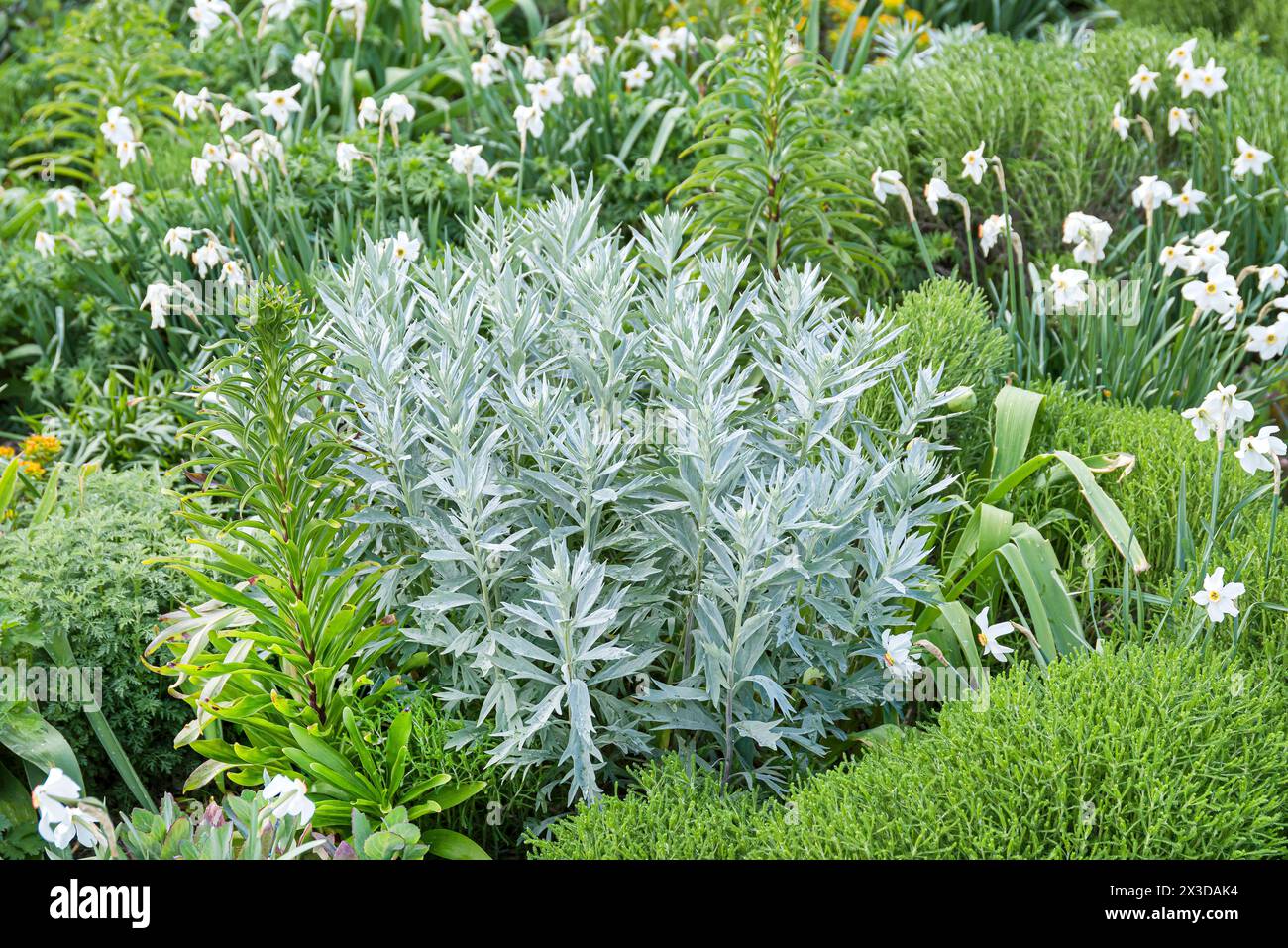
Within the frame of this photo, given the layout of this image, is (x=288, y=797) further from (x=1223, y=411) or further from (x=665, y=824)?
(x=1223, y=411)

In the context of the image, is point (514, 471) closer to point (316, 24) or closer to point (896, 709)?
point (896, 709)

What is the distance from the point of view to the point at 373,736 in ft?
8.00

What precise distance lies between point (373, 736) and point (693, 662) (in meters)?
0.69

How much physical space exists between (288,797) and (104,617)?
0.93 metres

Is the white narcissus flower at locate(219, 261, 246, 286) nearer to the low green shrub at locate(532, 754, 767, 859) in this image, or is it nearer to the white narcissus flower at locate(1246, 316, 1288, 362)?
the low green shrub at locate(532, 754, 767, 859)

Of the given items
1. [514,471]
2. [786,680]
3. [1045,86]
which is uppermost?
[1045,86]

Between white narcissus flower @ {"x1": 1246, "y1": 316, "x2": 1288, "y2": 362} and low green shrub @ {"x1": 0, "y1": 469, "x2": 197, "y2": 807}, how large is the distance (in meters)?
2.81

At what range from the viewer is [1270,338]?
305 centimetres

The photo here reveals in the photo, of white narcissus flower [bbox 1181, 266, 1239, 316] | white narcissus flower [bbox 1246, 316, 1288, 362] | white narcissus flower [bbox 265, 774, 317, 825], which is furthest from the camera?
white narcissus flower [bbox 1181, 266, 1239, 316]

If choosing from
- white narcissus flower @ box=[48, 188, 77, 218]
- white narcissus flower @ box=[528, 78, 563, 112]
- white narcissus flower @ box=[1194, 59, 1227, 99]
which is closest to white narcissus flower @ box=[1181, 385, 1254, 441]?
white narcissus flower @ box=[1194, 59, 1227, 99]

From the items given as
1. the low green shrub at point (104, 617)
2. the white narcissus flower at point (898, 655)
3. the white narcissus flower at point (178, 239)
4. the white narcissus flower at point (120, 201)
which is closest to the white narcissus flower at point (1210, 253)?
the white narcissus flower at point (898, 655)

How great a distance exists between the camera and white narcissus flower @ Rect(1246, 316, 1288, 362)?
9.66 ft

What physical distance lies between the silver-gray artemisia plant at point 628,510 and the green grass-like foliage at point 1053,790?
0.18 metres

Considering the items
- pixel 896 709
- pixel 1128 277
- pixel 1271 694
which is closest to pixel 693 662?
pixel 896 709
